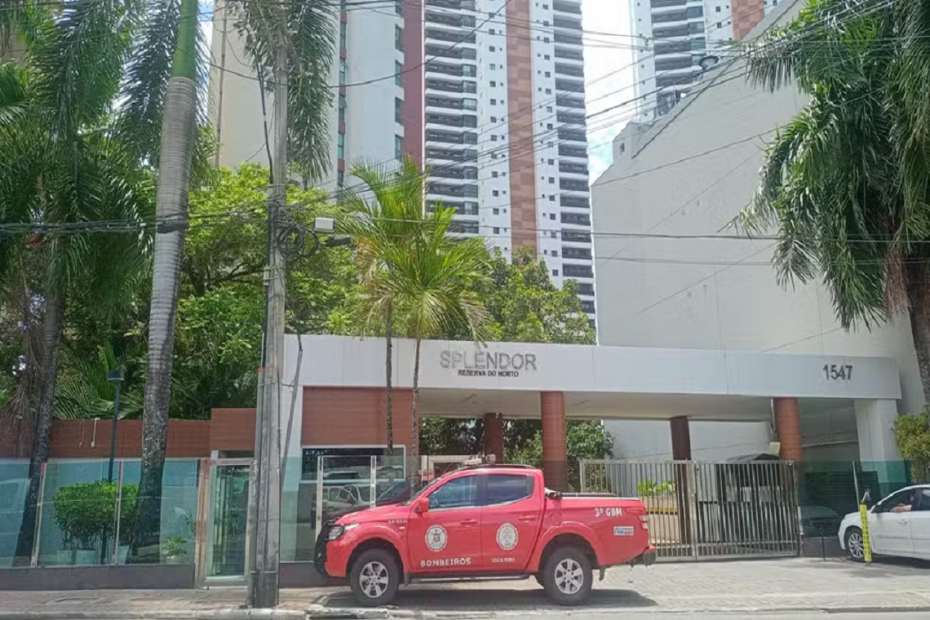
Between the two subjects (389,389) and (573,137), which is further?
(573,137)

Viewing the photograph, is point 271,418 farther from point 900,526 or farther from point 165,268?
point 900,526

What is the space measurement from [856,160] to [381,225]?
10677 mm

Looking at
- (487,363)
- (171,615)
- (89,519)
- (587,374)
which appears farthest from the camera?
(587,374)

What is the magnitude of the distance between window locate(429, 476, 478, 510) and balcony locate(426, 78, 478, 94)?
89.7 meters

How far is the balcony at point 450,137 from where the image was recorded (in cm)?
9662

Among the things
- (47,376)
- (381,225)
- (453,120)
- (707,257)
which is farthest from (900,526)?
(453,120)

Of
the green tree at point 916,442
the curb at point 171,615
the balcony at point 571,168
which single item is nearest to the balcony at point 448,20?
the balcony at point 571,168

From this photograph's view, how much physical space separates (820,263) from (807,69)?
4.55m

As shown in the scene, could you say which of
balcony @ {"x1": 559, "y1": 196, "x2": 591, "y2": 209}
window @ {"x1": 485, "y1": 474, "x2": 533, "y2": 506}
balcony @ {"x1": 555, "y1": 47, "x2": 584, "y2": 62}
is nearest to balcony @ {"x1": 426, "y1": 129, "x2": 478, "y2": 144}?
balcony @ {"x1": 559, "y1": 196, "x2": 591, "y2": 209}

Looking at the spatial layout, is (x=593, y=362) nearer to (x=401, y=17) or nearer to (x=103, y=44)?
(x=103, y=44)

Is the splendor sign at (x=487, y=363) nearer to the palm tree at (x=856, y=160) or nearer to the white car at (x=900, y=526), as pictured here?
the palm tree at (x=856, y=160)

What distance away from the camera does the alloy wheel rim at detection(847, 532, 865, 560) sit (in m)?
17.7

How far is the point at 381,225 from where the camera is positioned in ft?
55.7

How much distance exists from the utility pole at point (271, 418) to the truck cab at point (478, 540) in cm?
87
